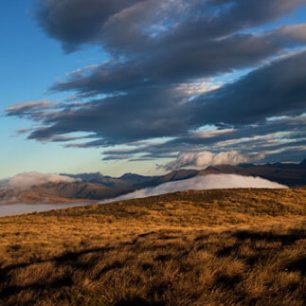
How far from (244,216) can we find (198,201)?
13051 mm

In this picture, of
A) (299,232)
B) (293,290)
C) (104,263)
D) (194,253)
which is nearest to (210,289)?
(293,290)

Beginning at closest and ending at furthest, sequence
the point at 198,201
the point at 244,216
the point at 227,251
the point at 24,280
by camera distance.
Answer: the point at 24,280, the point at 227,251, the point at 244,216, the point at 198,201

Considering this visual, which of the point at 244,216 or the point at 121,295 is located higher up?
the point at 121,295

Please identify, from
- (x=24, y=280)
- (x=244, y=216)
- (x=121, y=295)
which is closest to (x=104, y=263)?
(x=24, y=280)

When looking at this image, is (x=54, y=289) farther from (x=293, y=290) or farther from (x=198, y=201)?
(x=198, y=201)

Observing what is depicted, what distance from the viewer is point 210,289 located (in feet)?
27.8

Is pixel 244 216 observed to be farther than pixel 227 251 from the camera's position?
Yes

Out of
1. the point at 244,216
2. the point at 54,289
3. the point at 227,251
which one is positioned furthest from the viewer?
the point at 244,216

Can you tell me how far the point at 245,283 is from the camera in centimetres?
855

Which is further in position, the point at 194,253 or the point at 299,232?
the point at 299,232

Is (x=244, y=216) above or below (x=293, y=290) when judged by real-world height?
below

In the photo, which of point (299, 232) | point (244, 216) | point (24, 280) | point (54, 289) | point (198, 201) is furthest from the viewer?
point (198, 201)

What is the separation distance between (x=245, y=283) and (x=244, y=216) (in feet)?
141

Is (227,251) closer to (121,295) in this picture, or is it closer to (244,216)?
(121,295)
